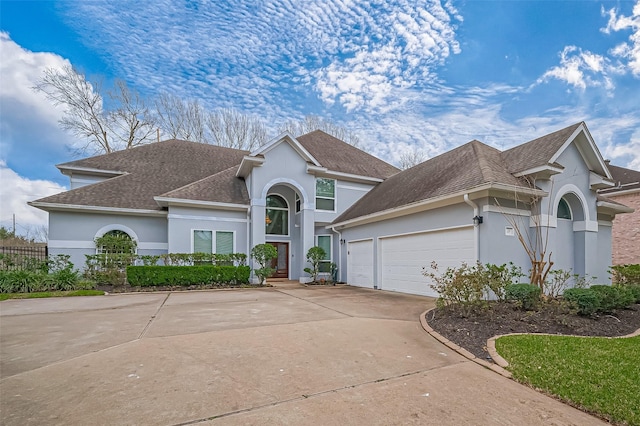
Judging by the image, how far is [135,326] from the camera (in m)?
6.04

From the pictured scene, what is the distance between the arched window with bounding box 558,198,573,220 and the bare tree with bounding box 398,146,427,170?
63.2 ft

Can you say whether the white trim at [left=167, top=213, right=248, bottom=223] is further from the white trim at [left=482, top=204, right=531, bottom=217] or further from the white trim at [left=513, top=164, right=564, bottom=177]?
the white trim at [left=513, top=164, right=564, bottom=177]

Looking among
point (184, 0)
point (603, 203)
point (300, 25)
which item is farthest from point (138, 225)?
point (603, 203)

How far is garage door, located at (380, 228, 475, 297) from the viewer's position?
9586mm

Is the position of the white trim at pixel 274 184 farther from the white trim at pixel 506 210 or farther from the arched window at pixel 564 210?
the arched window at pixel 564 210

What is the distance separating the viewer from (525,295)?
6.64 meters

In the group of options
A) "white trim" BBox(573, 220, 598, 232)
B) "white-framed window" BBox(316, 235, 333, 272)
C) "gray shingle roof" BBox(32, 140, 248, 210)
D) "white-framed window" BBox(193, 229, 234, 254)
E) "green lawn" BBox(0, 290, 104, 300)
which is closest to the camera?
"green lawn" BBox(0, 290, 104, 300)

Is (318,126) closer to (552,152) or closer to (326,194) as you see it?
(326,194)

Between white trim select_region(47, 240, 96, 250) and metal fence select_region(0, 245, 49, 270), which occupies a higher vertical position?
white trim select_region(47, 240, 96, 250)

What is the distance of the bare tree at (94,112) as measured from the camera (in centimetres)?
2162

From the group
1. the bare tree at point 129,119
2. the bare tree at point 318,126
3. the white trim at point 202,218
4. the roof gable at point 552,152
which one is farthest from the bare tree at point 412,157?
the bare tree at point 129,119

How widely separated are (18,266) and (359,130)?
2498 centimetres

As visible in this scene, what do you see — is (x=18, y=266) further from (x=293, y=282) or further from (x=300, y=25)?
(x=300, y=25)

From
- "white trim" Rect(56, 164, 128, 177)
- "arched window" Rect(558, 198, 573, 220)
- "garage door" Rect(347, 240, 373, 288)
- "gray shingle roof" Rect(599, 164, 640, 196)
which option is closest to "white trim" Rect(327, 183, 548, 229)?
"garage door" Rect(347, 240, 373, 288)
